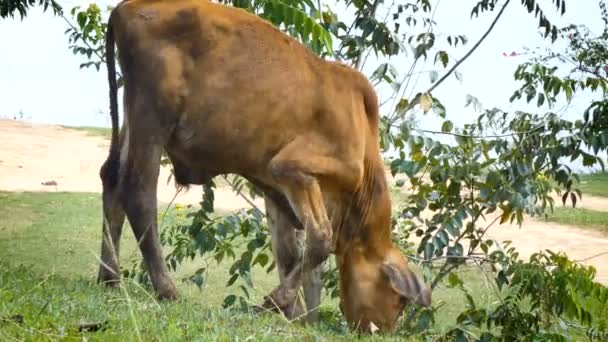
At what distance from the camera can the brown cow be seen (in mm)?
5770

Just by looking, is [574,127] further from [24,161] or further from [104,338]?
[24,161]

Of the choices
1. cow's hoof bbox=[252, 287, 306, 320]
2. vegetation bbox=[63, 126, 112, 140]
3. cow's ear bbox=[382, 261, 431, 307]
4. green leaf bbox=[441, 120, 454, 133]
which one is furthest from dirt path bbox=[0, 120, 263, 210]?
cow's hoof bbox=[252, 287, 306, 320]

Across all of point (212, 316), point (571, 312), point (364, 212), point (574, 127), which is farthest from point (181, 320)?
point (574, 127)

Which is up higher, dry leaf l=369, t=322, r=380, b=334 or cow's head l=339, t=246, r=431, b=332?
cow's head l=339, t=246, r=431, b=332

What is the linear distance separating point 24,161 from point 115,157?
38.0 ft

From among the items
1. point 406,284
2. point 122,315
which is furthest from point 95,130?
point 122,315

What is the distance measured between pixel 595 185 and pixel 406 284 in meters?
12.4

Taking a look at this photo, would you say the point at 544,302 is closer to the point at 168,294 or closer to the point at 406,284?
the point at 406,284

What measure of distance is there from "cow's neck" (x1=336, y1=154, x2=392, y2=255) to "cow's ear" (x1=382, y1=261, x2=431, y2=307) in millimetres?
137

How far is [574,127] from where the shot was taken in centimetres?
739

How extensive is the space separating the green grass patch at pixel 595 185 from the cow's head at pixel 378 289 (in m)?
10.9

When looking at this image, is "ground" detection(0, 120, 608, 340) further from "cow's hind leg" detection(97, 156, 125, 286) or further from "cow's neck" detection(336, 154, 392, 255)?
"cow's neck" detection(336, 154, 392, 255)

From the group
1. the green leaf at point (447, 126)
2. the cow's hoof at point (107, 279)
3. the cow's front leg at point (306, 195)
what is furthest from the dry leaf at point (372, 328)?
the green leaf at point (447, 126)

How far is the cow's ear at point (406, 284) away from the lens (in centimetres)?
638
